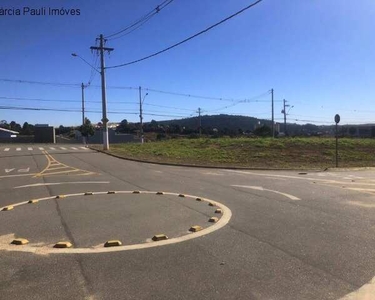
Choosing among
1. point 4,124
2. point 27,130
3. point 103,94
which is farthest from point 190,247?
point 4,124

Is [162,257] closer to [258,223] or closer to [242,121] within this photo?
[258,223]

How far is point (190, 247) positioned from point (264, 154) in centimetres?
2723

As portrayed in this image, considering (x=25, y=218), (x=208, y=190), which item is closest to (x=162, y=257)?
(x=25, y=218)

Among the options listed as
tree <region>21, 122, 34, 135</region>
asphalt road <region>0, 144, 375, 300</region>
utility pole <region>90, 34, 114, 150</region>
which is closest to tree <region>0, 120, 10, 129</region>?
tree <region>21, 122, 34, 135</region>

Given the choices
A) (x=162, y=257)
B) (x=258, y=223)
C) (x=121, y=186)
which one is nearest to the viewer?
(x=162, y=257)

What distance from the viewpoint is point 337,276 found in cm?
538

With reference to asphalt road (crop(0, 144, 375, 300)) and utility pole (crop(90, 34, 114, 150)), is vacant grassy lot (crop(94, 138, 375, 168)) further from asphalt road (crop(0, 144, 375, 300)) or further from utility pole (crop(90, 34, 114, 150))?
asphalt road (crop(0, 144, 375, 300))

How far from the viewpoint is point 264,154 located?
109 feet

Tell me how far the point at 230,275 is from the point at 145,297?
1.18m

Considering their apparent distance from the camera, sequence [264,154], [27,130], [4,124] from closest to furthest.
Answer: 1. [264,154]
2. [27,130]
3. [4,124]

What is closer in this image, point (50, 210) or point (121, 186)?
point (50, 210)

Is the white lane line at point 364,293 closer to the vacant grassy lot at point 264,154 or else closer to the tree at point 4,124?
the vacant grassy lot at point 264,154

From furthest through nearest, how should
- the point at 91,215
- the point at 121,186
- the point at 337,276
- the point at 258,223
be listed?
the point at 121,186 → the point at 91,215 → the point at 258,223 → the point at 337,276

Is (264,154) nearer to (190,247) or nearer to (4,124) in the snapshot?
(190,247)
